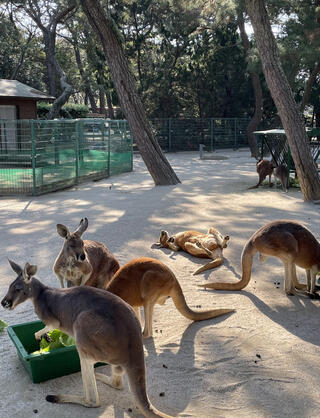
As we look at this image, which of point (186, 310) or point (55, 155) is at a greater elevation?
point (55, 155)

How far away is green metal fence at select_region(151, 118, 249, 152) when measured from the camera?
27.0m

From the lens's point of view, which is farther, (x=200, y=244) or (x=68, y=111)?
(x=68, y=111)

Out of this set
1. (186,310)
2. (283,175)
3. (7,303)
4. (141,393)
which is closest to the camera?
(141,393)

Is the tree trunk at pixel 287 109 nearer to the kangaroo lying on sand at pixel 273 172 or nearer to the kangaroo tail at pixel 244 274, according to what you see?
the kangaroo lying on sand at pixel 273 172

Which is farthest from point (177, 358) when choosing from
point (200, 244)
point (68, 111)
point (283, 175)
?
point (68, 111)

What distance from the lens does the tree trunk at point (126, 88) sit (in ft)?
40.4

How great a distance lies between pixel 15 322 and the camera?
4371 millimetres

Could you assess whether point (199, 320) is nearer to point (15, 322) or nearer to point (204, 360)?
point (204, 360)

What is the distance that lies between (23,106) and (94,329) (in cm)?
1761

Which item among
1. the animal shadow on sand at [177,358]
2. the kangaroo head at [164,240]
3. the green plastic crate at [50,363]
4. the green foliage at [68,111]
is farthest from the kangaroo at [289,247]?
the green foliage at [68,111]

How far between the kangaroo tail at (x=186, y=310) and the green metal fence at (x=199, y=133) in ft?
75.1

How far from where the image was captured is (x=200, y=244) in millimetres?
6223

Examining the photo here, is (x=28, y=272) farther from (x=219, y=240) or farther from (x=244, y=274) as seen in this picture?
(x=219, y=240)

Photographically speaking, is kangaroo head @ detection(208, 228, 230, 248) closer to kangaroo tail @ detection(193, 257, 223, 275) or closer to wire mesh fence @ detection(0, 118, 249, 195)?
kangaroo tail @ detection(193, 257, 223, 275)
